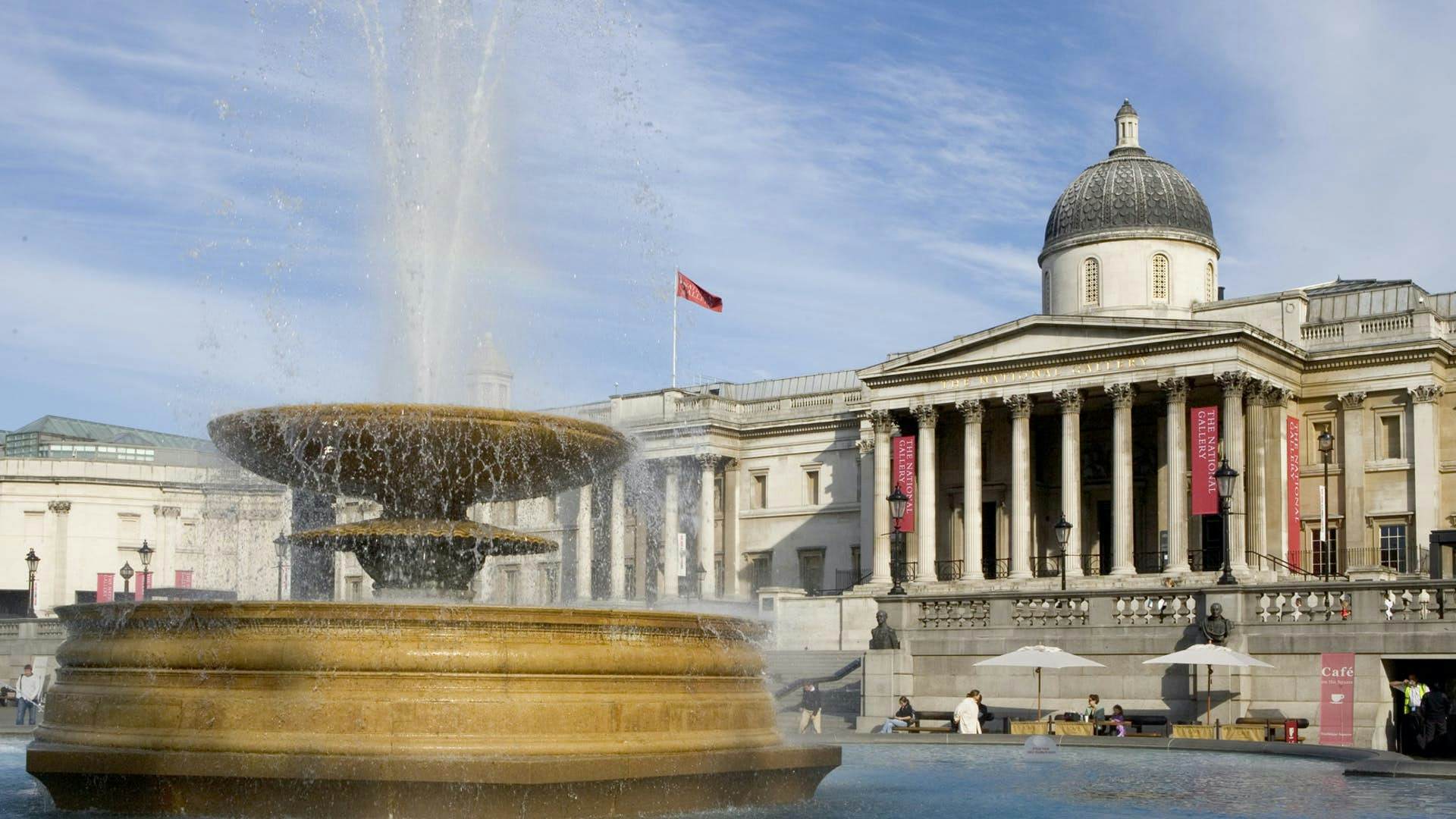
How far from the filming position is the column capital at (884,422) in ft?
207

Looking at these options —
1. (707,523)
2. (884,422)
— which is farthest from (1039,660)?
(707,523)

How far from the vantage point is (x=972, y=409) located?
60.8 m

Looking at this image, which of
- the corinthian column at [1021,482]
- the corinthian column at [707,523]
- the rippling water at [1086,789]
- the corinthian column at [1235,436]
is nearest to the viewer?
the rippling water at [1086,789]

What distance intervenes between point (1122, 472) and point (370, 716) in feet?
158

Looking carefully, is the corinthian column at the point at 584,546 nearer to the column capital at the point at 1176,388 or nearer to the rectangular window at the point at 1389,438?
the column capital at the point at 1176,388

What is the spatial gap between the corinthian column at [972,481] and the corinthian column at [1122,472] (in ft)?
17.2

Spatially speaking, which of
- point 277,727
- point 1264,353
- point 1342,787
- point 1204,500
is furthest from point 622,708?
point 1264,353

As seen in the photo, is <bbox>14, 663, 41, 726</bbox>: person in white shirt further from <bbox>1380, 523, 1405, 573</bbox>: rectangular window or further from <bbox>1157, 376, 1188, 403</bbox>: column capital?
<bbox>1380, 523, 1405, 573</bbox>: rectangular window

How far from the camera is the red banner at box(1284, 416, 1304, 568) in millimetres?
57188

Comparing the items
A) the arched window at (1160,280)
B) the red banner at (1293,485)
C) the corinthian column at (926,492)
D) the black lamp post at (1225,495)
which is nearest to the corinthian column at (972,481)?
the corinthian column at (926,492)

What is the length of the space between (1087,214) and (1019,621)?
32.8 m

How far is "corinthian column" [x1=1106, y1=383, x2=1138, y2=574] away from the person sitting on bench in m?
26.4

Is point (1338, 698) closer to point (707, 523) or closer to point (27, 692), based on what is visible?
point (27, 692)

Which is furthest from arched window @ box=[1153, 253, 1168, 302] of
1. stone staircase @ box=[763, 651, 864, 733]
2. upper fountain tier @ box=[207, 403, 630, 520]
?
upper fountain tier @ box=[207, 403, 630, 520]
